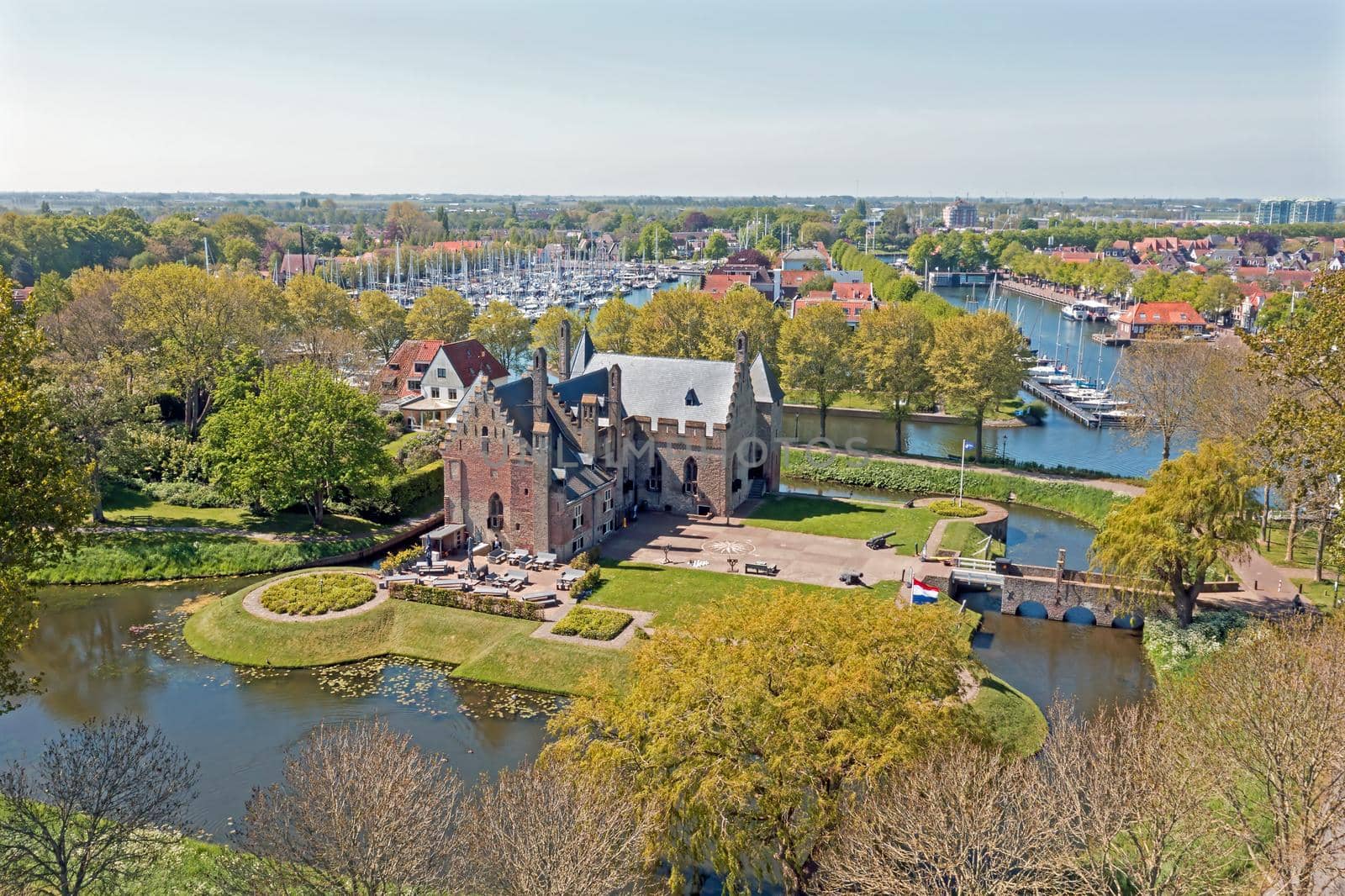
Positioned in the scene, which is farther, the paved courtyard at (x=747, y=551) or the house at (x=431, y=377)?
the house at (x=431, y=377)

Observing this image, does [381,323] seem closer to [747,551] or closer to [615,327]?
[615,327]

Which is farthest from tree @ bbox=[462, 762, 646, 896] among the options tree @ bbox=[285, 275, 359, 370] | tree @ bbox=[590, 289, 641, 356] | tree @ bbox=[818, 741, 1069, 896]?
tree @ bbox=[285, 275, 359, 370]

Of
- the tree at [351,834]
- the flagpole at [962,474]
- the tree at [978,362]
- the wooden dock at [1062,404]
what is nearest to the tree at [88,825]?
the tree at [351,834]

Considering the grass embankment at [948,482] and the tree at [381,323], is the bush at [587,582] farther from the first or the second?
the tree at [381,323]

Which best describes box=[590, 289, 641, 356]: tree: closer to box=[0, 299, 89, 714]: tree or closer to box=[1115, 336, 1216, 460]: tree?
box=[1115, 336, 1216, 460]: tree

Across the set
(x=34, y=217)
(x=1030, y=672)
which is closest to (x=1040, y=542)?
(x=1030, y=672)

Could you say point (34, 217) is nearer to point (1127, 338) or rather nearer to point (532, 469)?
point (532, 469)
